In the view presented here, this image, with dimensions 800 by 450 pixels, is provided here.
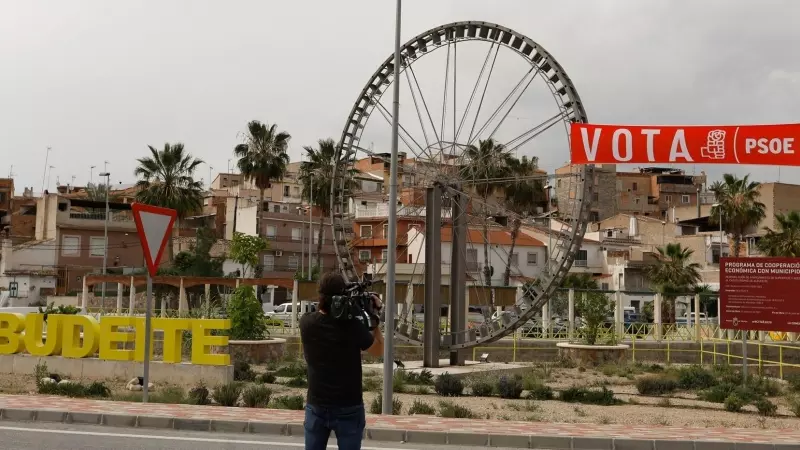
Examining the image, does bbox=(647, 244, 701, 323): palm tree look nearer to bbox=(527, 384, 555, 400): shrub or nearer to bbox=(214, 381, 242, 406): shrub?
bbox=(527, 384, 555, 400): shrub

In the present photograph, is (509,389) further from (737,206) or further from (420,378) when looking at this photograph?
(737,206)

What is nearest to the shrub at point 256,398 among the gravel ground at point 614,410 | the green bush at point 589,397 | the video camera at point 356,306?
the gravel ground at point 614,410

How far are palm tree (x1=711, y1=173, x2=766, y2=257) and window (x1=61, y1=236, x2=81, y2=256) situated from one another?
155 feet

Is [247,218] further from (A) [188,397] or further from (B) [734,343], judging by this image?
(A) [188,397]

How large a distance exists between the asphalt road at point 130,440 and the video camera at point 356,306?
17.3 feet

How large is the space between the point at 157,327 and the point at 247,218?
57592 millimetres

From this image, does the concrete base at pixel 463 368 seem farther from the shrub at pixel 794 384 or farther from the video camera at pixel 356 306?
the video camera at pixel 356 306

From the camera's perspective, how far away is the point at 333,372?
6.35 meters

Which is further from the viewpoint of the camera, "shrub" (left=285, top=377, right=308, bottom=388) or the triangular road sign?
"shrub" (left=285, top=377, right=308, bottom=388)

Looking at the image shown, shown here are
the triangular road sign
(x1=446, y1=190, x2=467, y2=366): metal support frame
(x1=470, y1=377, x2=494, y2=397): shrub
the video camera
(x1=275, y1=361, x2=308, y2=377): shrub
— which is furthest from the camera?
(x1=446, y1=190, x2=467, y2=366): metal support frame

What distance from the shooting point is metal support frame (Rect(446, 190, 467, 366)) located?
86.8 feet

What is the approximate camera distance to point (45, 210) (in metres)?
70.4

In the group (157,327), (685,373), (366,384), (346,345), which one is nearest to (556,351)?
(685,373)

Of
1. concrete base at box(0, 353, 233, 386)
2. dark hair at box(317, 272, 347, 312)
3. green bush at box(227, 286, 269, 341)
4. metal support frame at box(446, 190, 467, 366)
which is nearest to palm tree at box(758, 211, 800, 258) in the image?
metal support frame at box(446, 190, 467, 366)
